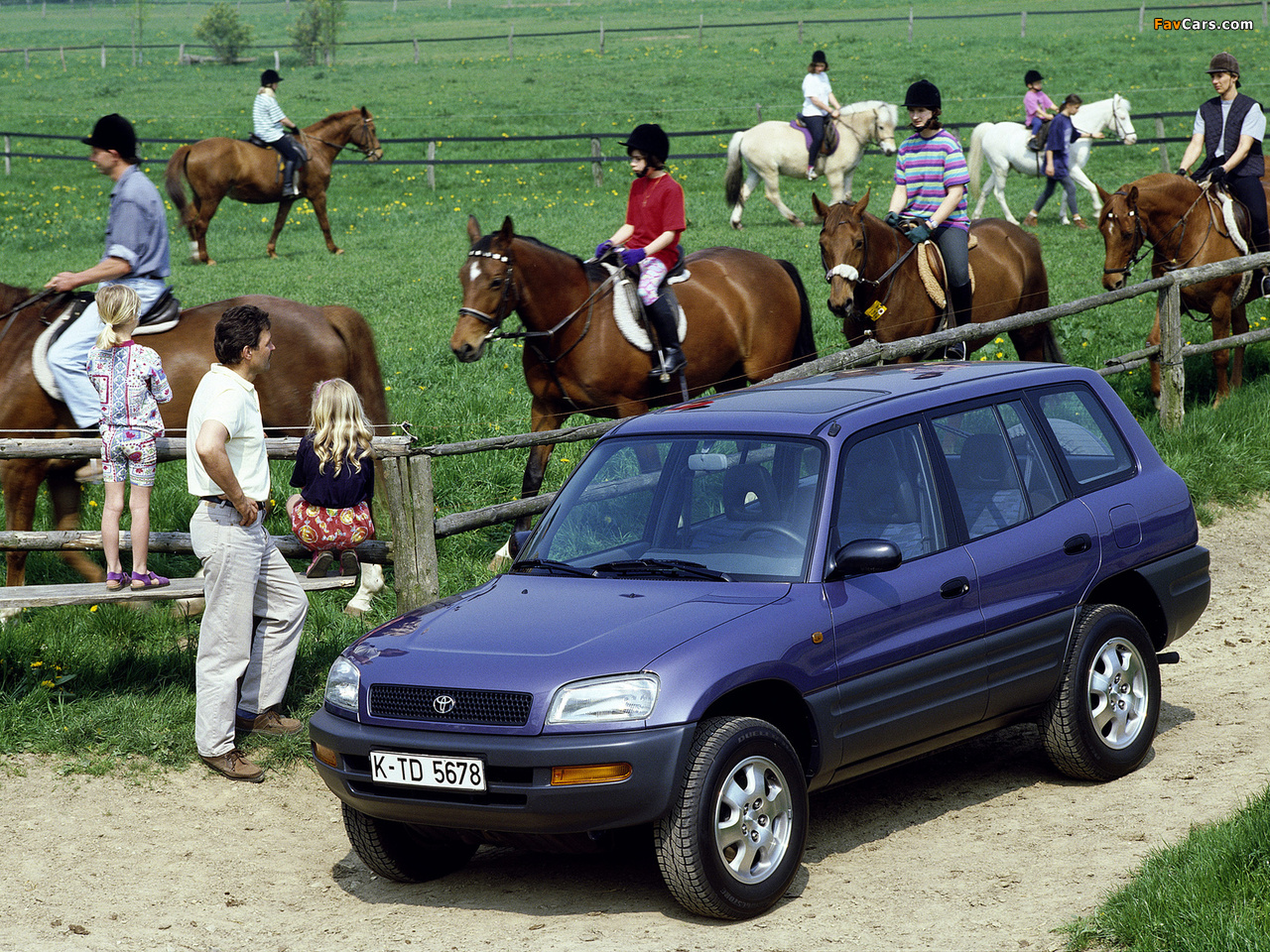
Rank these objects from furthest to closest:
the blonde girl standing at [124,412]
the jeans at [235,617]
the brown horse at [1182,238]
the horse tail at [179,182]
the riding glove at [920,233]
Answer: the horse tail at [179,182] < the brown horse at [1182,238] < the riding glove at [920,233] < the blonde girl standing at [124,412] < the jeans at [235,617]

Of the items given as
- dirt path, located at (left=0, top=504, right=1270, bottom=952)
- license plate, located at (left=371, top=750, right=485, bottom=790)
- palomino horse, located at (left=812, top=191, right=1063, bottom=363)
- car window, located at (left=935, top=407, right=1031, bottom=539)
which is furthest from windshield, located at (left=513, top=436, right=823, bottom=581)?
palomino horse, located at (left=812, top=191, right=1063, bottom=363)

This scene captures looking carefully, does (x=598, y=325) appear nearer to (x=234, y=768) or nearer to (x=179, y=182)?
(x=234, y=768)

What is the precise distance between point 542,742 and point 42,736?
3402 mm

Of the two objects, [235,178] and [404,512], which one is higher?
[235,178]

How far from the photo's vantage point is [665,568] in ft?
18.1

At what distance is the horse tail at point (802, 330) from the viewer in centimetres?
1189

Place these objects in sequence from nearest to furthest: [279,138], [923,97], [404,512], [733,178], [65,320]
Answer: [404,512] < [65,320] < [923,97] < [279,138] < [733,178]

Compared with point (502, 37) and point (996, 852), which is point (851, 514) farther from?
point (502, 37)

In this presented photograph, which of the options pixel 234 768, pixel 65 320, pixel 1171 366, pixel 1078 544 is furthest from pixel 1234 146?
pixel 234 768

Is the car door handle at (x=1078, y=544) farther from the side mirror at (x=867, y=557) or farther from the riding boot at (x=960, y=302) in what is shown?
the riding boot at (x=960, y=302)

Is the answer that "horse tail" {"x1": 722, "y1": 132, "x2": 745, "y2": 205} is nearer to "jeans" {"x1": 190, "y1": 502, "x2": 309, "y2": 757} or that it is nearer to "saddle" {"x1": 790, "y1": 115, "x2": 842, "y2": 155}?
"saddle" {"x1": 790, "y1": 115, "x2": 842, "y2": 155}

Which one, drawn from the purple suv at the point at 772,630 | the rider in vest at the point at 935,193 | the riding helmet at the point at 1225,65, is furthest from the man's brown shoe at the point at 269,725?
the riding helmet at the point at 1225,65

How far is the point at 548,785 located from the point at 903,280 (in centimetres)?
796

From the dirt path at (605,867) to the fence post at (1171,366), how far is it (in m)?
5.63
